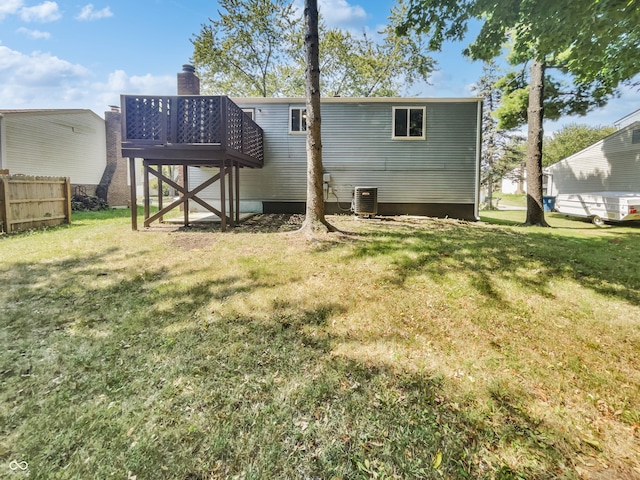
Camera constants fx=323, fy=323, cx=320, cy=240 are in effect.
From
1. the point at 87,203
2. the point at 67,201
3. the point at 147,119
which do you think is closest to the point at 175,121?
the point at 147,119

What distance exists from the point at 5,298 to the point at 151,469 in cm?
357

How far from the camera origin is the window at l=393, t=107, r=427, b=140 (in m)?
11.7

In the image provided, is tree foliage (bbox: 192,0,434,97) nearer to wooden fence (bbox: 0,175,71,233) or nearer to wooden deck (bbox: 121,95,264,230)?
wooden fence (bbox: 0,175,71,233)

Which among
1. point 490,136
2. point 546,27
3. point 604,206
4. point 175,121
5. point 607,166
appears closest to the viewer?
point 546,27

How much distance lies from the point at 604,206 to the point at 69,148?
25.3 metres

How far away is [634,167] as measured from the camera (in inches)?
569

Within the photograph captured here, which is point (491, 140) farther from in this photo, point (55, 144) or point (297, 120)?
point (55, 144)

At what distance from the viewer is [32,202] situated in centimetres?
880

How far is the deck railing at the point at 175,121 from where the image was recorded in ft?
24.4

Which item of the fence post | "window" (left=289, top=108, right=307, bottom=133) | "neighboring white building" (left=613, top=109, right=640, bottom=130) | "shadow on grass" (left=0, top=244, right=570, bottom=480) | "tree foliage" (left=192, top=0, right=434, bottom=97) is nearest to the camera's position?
"shadow on grass" (left=0, top=244, right=570, bottom=480)

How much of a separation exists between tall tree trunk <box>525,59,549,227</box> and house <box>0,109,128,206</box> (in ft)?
67.3

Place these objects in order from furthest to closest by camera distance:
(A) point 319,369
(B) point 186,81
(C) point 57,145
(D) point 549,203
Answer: (D) point 549,203, (C) point 57,145, (B) point 186,81, (A) point 319,369

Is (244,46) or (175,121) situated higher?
(244,46)

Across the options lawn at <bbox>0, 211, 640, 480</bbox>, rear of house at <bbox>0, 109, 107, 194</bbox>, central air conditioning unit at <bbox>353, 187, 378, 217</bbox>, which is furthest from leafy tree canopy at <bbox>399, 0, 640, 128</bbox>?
rear of house at <bbox>0, 109, 107, 194</bbox>
